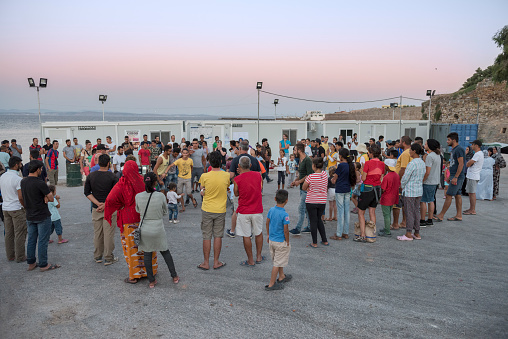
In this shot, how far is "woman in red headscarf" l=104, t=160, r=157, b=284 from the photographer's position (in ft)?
15.9

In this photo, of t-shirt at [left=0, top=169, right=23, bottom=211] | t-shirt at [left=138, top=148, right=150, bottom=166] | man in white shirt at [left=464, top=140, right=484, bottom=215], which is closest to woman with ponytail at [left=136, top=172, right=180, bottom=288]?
t-shirt at [left=0, top=169, right=23, bottom=211]

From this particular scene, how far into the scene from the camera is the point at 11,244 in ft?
19.3

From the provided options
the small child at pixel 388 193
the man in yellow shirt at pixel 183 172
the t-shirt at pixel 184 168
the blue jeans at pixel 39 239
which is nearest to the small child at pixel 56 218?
the blue jeans at pixel 39 239

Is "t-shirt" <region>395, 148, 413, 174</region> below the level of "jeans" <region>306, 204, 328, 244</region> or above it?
above

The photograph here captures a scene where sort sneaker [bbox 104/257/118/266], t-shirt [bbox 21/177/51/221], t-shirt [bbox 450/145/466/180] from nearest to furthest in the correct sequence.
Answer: t-shirt [bbox 21/177/51/221] → sneaker [bbox 104/257/118/266] → t-shirt [bbox 450/145/466/180]

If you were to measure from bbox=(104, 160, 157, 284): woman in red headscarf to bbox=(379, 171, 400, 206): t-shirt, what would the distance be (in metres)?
4.77

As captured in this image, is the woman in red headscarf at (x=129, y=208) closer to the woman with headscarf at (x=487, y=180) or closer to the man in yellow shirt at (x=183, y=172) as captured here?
the man in yellow shirt at (x=183, y=172)

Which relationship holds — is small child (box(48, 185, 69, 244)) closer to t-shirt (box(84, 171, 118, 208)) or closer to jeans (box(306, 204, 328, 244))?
t-shirt (box(84, 171, 118, 208))

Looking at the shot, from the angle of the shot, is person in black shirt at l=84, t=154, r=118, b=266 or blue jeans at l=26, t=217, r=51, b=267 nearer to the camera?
blue jeans at l=26, t=217, r=51, b=267

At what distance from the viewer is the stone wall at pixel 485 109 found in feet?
80.6

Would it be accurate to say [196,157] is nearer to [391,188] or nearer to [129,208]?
[129,208]

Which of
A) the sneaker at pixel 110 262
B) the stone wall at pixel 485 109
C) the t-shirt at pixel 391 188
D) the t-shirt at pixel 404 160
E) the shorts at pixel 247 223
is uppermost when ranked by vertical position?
the stone wall at pixel 485 109

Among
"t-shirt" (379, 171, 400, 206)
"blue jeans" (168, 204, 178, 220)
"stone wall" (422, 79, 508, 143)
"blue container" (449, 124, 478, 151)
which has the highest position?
"stone wall" (422, 79, 508, 143)

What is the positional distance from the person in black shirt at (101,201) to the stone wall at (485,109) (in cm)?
2661
